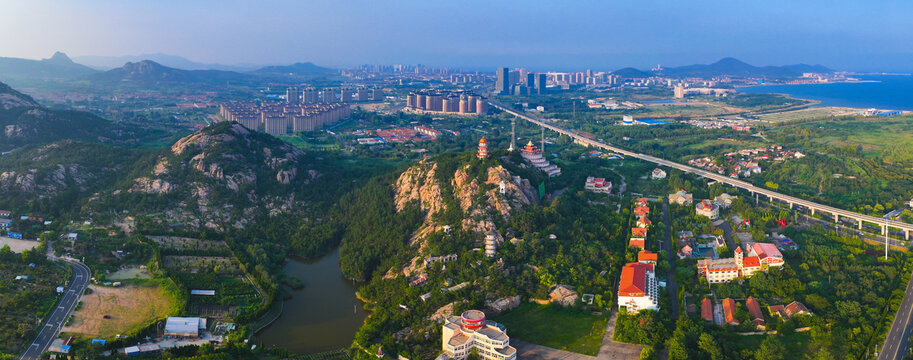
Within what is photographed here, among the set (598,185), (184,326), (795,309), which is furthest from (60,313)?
(598,185)

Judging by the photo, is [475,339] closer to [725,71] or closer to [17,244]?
[17,244]

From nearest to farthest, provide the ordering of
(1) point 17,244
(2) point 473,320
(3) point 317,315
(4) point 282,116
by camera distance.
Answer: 1. (2) point 473,320
2. (3) point 317,315
3. (1) point 17,244
4. (4) point 282,116

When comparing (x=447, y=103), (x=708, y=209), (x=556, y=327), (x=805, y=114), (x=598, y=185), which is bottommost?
(x=556, y=327)

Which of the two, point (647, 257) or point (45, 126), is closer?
point (647, 257)

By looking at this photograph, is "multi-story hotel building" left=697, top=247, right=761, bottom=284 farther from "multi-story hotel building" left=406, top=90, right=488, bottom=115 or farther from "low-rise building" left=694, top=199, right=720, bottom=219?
"multi-story hotel building" left=406, top=90, right=488, bottom=115

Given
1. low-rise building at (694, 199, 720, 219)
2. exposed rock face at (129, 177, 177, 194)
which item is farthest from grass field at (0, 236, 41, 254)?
low-rise building at (694, 199, 720, 219)
